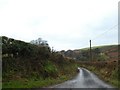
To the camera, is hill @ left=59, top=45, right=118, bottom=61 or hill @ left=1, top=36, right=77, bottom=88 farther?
hill @ left=59, top=45, right=118, bottom=61

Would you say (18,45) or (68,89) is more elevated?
(18,45)

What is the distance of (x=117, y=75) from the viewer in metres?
31.3

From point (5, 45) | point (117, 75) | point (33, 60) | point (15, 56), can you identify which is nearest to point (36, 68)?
point (33, 60)

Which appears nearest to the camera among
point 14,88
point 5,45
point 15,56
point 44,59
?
point 14,88

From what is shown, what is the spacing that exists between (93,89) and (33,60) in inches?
462

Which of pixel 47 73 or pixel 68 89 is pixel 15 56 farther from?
pixel 68 89

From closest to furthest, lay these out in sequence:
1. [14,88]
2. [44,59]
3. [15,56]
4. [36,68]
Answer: [14,88]
[15,56]
[36,68]
[44,59]

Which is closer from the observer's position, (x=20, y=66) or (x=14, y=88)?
(x=14, y=88)

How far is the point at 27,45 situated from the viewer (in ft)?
98.4

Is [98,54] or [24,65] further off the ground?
[24,65]

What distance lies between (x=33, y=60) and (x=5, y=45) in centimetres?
519

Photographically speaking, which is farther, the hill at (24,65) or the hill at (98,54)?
the hill at (98,54)

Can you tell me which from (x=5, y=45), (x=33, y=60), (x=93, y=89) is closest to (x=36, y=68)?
(x=33, y=60)

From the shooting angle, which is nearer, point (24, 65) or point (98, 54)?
point (24, 65)
